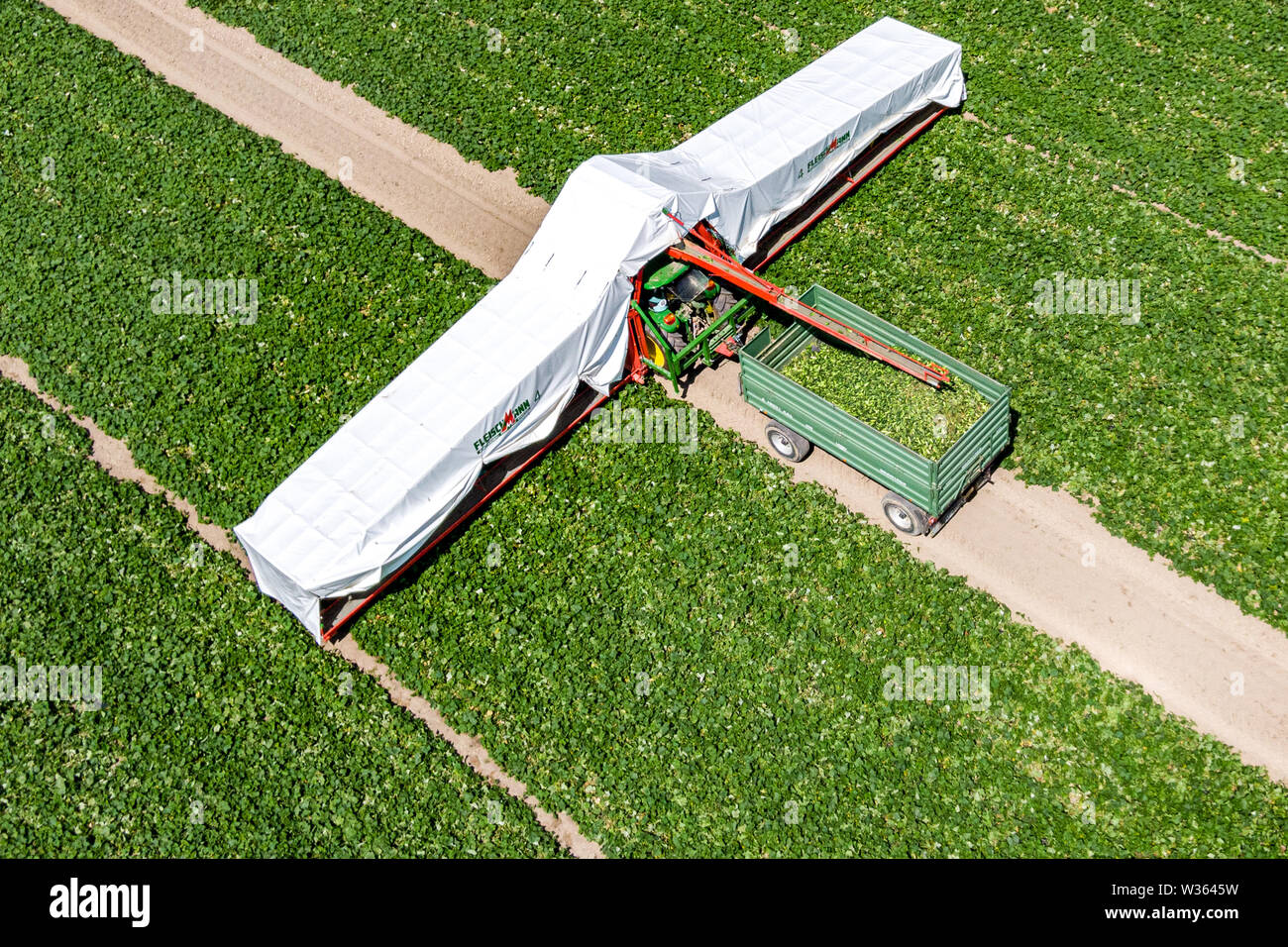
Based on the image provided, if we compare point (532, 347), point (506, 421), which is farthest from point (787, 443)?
point (506, 421)

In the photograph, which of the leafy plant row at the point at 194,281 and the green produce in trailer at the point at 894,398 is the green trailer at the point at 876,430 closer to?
the green produce in trailer at the point at 894,398

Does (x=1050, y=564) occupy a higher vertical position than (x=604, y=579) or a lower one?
higher

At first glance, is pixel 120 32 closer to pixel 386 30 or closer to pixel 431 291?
pixel 386 30

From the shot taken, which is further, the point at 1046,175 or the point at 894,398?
the point at 1046,175

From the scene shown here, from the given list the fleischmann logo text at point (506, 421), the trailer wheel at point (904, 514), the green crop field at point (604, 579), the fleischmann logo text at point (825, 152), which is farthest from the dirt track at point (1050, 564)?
the fleischmann logo text at point (825, 152)

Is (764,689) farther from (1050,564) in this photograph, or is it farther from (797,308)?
(797,308)

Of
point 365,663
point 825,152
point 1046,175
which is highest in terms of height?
point 825,152
